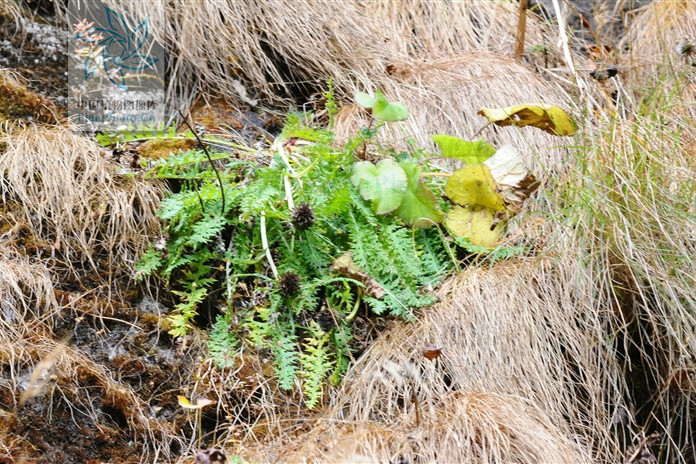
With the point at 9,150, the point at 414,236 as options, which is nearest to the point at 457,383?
the point at 414,236

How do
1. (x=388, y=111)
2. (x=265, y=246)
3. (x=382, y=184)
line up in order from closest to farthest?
(x=265, y=246)
(x=382, y=184)
(x=388, y=111)

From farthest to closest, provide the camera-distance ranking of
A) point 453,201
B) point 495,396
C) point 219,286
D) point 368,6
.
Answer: point 368,6, point 453,201, point 219,286, point 495,396

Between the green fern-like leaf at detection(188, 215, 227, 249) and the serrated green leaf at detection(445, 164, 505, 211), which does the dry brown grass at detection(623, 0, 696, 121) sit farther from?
the green fern-like leaf at detection(188, 215, 227, 249)

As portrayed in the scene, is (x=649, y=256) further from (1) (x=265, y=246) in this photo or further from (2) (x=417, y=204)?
(1) (x=265, y=246)

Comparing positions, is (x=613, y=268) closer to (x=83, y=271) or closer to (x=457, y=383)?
(x=457, y=383)

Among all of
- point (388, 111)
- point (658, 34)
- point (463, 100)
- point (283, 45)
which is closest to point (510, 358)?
point (388, 111)

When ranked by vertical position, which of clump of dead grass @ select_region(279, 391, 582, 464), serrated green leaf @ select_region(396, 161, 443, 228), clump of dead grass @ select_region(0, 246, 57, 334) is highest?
serrated green leaf @ select_region(396, 161, 443, 228)

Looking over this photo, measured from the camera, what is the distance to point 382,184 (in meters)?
2.47

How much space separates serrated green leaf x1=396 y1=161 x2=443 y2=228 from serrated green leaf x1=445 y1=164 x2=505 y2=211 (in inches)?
3.5

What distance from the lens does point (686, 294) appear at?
2.11 metres

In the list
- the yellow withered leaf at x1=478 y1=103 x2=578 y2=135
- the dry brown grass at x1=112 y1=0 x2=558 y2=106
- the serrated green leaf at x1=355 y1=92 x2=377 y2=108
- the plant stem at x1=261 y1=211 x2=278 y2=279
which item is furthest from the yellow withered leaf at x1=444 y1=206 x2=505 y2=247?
the dry brown grass at x1=112 y1=0 x2=558 y2=106

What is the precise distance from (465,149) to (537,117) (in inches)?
10.6

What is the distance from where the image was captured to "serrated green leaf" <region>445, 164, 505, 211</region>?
252 centimetres

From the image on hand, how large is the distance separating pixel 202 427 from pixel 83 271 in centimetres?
65
